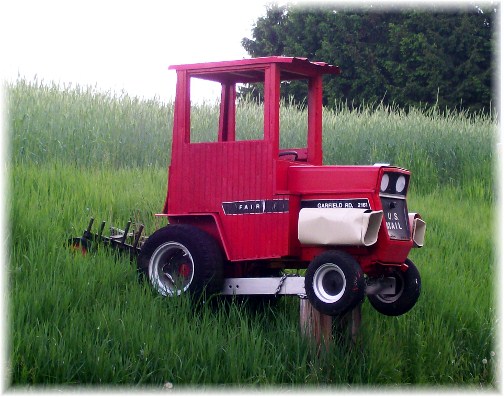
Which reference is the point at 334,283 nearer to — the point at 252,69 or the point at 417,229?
the point at 417,229

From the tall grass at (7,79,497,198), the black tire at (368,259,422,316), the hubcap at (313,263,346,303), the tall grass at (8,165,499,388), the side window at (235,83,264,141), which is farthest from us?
the side window at (235,83,264,141)

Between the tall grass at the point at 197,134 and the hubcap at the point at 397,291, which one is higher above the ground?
the tall grass at the point at 197,134

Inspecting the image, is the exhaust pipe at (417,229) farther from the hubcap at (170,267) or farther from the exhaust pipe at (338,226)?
the hubcap at (170,267)

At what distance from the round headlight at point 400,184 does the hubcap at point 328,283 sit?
3.44 feet

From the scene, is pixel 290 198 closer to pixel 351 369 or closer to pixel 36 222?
pixel 351 369

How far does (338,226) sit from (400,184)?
2.78ft

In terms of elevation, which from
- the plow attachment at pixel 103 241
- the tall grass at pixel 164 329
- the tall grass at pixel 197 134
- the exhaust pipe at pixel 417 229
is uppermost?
the tall grass at pixel 197 134

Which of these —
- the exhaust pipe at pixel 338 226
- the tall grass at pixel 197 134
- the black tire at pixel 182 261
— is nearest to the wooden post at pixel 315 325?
the exhaust pipe at pixel 338 226

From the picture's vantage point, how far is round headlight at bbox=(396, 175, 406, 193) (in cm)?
695

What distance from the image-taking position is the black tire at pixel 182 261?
689 cm

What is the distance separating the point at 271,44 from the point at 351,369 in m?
22.7

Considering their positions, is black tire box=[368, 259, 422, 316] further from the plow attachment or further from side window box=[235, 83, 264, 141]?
side window box=[235, 83, 264, 141]

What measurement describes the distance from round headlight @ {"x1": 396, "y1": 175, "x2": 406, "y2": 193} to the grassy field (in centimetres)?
126

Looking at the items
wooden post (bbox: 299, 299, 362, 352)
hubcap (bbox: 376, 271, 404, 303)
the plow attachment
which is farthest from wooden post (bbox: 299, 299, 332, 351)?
the plow attachment
